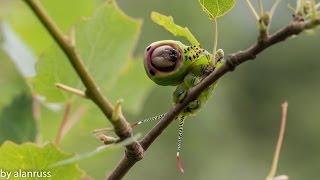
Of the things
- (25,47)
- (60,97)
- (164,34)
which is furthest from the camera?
(164,34)

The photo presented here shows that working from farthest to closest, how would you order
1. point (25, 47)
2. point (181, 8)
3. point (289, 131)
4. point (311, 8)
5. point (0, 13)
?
point (289, 131)
point (181, 8)
point (0, 13)
point (25, 47)
point (311, 8)

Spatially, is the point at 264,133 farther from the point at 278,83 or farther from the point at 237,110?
the point at 278,83

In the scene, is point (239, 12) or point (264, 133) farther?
point (264, 133)

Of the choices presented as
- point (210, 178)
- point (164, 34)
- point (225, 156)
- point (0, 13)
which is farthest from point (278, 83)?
point (0, 13)

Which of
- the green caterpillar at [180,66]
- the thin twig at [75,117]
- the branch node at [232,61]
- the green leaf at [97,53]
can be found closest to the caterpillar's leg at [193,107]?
the green caterpillar at [180,66]

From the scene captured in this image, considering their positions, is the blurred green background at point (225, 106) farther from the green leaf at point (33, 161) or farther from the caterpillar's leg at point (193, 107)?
the caterpillar's leg at point (193, 107)

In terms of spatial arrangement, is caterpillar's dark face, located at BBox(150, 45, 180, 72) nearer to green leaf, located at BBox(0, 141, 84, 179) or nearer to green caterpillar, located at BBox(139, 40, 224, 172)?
green caterpillar, located at BBox(139, 40, 224, 172)

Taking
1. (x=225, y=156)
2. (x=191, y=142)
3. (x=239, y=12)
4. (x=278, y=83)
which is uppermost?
(x=239, y=12)

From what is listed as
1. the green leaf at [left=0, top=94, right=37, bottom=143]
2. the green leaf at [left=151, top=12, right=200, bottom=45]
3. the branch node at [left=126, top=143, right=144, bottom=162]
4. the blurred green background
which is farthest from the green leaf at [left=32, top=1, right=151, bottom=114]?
the branch node at [left=126, top=143, right=144, bottom=162]

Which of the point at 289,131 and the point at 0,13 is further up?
the point at 0,13
